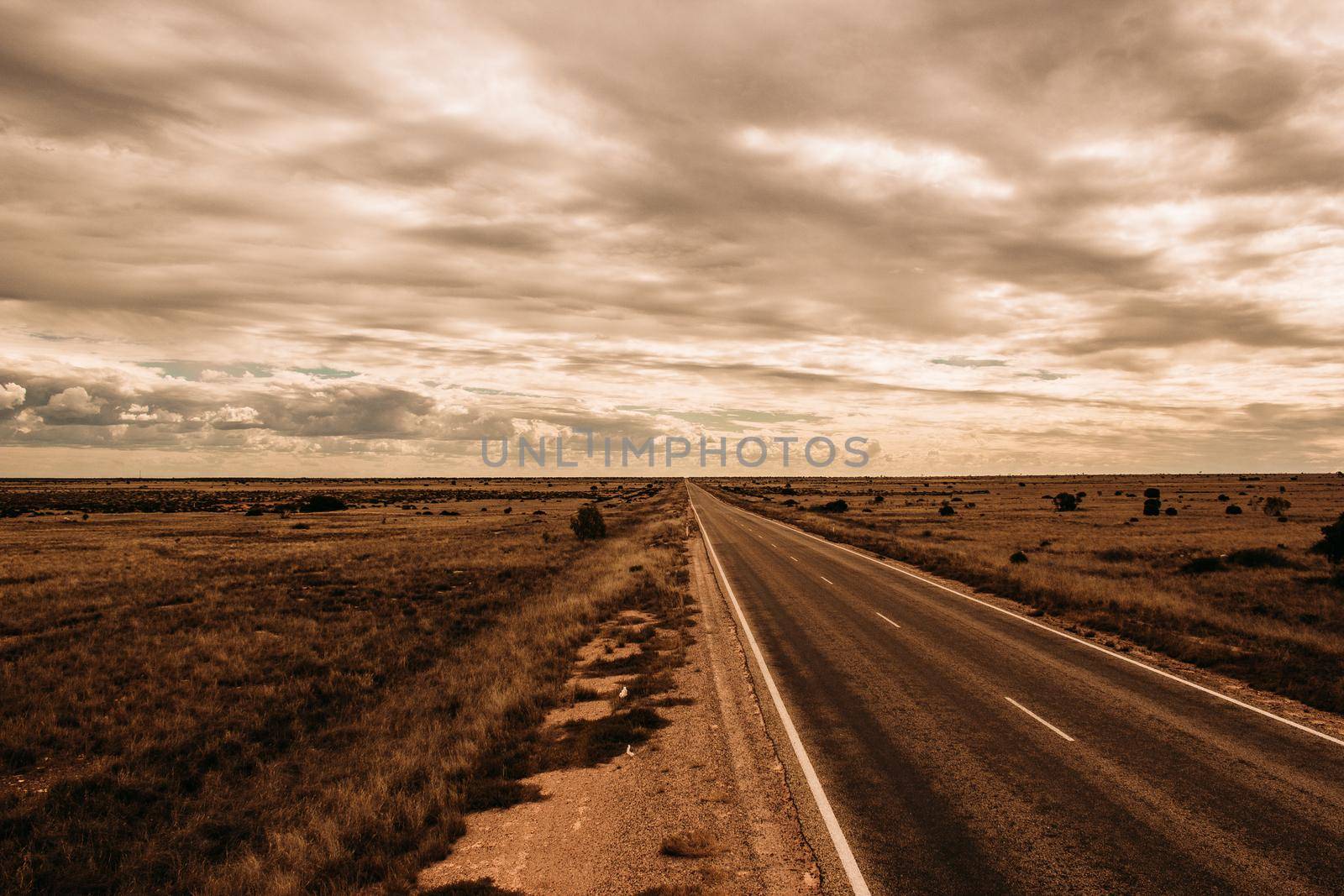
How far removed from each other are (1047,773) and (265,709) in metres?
13.5

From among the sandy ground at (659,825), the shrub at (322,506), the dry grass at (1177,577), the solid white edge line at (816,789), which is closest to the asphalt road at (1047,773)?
the solid white edge line at (816,789)

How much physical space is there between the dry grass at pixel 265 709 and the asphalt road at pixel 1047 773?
4.61 m

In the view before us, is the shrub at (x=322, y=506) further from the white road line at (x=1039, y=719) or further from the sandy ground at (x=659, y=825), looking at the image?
the white road line at (x=1039, y=719)

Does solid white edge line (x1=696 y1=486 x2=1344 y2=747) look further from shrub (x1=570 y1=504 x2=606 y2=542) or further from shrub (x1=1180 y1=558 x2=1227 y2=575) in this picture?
shrub (x1=570 y1=504 x2=606 y2=542)

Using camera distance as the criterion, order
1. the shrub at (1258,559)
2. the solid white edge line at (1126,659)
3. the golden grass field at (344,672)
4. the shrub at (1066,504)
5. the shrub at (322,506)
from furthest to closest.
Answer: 1. the shrub at (322,506)
2. the shrub at (1066,504)
3. the shrub at (1258,559)
4. the solid white edge line at (1126,659)
5. the golden grass field at (344,672)

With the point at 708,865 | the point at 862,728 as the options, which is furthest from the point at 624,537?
the point at 708,865

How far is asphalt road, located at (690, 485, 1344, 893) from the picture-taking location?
6238mm

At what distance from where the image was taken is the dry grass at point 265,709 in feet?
26.1

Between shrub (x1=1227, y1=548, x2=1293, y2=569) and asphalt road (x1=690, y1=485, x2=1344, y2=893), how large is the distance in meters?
20.2

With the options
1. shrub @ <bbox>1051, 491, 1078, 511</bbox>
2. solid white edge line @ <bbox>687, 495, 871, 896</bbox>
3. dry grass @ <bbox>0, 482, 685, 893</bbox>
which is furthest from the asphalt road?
shrub @ <bbox>1051, 491, 1078, 511</bbox>

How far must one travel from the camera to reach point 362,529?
54.0m

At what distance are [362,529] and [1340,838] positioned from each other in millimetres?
56662

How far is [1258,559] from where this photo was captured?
29.1 metres

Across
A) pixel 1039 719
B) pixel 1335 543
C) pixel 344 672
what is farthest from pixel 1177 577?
pixel 344 672
